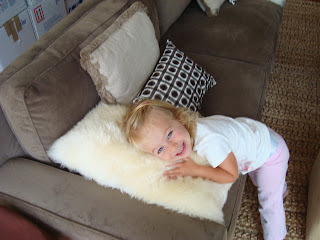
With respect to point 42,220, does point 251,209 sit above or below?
below

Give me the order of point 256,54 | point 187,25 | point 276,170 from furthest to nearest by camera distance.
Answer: point 187,25, point 256,54, point 276,170

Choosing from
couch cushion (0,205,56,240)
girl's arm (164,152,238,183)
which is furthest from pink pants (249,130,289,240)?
couch cushion (0,205,56,240)

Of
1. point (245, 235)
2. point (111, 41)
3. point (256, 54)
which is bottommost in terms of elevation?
point (245, 235)

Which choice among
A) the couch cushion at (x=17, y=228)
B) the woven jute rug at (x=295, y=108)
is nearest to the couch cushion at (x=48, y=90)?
the couch cushion at (x=17, y=228)

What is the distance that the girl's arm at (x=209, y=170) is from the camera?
0.96 metres

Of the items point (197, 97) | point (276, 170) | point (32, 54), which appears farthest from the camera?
point (197, 97)

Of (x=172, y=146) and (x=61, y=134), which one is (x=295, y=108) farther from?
(x=61, y=134)

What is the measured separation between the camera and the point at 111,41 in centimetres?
113

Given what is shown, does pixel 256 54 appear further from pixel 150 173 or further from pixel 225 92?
pixel 150 173

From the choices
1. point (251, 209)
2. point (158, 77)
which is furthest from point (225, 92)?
point (251, 209)

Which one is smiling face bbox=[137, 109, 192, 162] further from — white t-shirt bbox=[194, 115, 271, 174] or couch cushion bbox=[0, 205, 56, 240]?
couch cushion bbox=[0, 205, 56, 240]

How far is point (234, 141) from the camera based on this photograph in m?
1.05

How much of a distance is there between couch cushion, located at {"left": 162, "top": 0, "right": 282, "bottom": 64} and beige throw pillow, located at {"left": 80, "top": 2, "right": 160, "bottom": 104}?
0.46 m

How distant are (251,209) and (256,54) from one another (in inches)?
33.5
